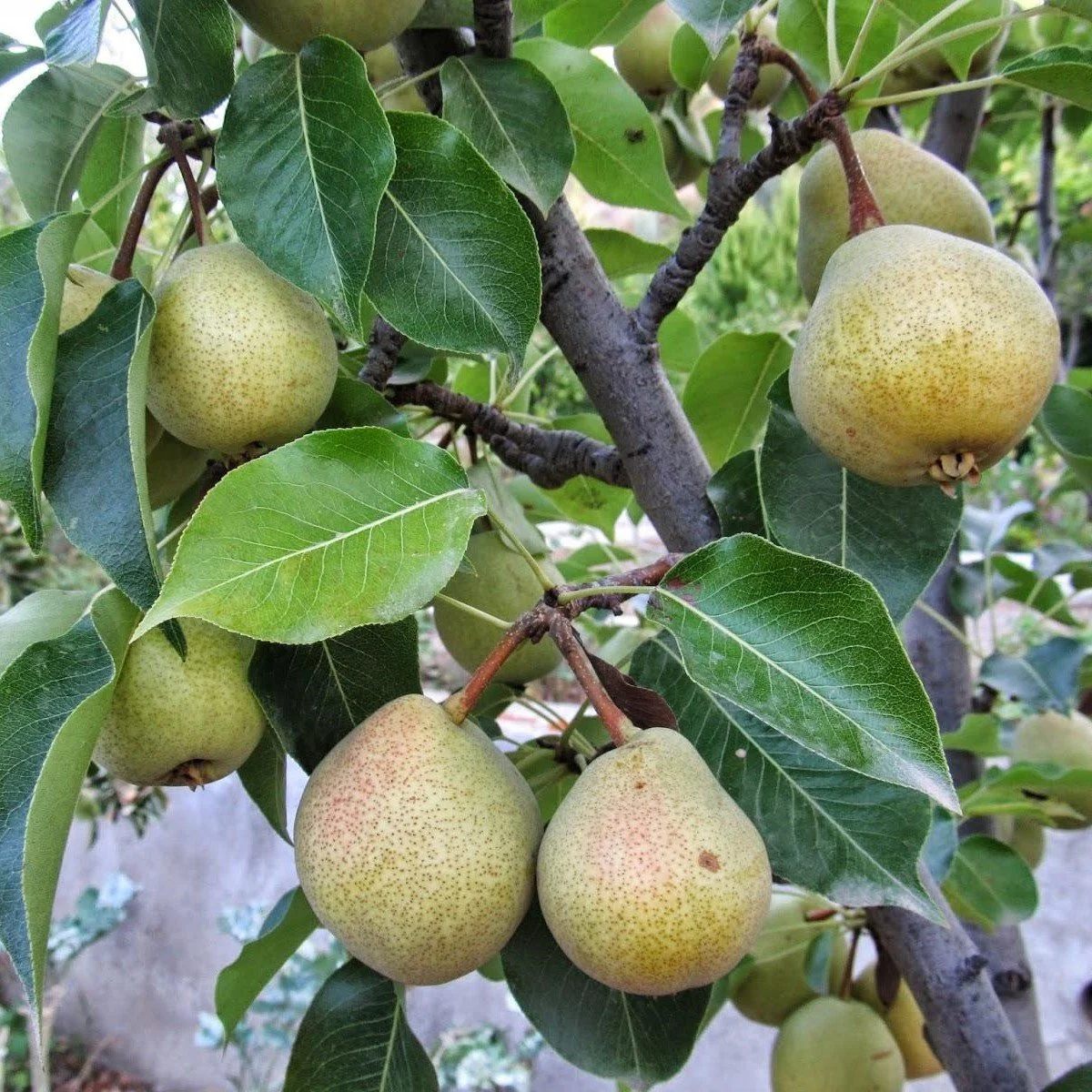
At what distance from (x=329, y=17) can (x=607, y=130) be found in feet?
1.09

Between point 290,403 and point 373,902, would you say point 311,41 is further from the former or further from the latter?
point 373,902

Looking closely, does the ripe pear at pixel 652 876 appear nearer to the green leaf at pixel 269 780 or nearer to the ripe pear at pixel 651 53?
the green leaf at pixel 269 780

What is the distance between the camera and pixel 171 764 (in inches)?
23.5

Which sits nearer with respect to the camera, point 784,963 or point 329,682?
point 329,682

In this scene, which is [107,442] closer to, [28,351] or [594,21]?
[28,351]

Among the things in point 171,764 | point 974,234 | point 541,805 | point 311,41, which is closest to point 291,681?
point 171,764

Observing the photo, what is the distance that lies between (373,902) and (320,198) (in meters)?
0.36

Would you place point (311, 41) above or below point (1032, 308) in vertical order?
above

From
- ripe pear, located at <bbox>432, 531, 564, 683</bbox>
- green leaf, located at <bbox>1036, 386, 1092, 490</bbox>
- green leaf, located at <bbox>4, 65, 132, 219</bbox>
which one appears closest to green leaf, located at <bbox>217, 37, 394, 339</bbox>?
green leaf, located at <bbox>4, 65, 132, 219</bbox>

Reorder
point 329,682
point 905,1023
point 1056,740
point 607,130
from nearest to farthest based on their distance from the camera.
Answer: point 329,682
point 607,130
point 905,1023
point 1056,740

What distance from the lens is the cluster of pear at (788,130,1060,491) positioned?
522 millimetres

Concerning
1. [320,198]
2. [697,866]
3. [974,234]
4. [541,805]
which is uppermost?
[320,198]

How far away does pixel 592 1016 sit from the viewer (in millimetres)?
640

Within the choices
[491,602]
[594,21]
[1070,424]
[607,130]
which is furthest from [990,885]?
[594,21]
